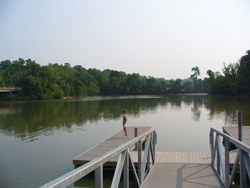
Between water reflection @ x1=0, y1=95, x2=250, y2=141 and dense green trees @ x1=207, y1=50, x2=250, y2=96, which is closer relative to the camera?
water reflection @ x1=0, y1=95, x2=250, y2=141

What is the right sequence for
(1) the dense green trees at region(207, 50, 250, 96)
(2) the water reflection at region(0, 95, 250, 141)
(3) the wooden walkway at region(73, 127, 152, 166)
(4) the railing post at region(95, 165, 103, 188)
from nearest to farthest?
1. (4) the railing post at region(95, 165, 103, 188)
2. (3) the wooden walkway at region(73, 127, 152, 166)
3. (2) the water reflection at region(0, 95, 250, 141)
4. (1) the dense green trees at region(207, 50, 250, 96)

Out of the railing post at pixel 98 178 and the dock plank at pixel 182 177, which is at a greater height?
the railing post at pixel 98 178

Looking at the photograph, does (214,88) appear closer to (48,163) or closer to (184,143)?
(184,143)

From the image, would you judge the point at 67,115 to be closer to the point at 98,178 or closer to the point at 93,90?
the point at 98,178

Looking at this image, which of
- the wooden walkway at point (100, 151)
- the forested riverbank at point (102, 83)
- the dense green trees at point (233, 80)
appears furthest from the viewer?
the forested riverbank at point (102, 83)

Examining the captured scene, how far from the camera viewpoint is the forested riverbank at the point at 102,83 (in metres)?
71.8

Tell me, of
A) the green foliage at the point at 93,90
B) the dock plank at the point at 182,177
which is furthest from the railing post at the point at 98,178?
the green foliage at the point at 93,90

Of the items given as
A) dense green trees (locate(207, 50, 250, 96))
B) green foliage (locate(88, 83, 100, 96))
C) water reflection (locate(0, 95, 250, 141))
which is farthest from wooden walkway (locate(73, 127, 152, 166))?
green foliage (locate(88, 83, 100, 96))

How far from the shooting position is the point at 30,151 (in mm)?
11891

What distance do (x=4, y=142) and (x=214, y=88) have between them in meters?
84.1

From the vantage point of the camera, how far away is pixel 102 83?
11981 cm

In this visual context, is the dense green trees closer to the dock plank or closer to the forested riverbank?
the forested riverbank

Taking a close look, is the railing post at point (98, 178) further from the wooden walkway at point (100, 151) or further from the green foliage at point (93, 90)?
the green foliage at point (93, 90)

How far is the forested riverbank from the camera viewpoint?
71812 millimetres
